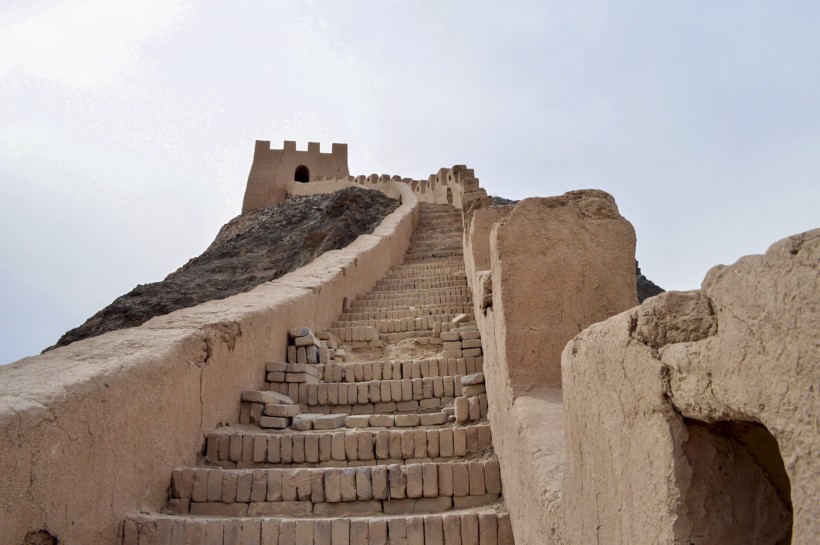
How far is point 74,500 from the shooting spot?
315cm

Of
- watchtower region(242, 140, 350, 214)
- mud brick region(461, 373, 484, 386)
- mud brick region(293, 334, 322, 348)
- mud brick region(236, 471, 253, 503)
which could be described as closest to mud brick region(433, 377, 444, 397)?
mud brick region(461, 373, 484, 386)

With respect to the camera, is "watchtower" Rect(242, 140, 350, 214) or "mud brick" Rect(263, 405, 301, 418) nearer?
"mud brick" Rect(263, 405, 301, 418)

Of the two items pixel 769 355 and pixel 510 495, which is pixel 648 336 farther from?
pixel 510 495

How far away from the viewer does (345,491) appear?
3.76 meters

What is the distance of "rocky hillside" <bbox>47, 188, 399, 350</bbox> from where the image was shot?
11359 mm

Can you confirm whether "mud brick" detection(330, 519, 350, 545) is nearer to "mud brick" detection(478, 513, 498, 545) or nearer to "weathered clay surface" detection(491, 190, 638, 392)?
"mud brick" detection(478, 513, 498, 545)

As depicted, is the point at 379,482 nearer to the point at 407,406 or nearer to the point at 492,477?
the point at 492,477

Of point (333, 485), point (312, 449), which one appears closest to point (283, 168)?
point (312, 449)

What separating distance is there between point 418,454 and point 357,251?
5.05m

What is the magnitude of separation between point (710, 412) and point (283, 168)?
26115 millimetres

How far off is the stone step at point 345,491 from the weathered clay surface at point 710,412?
1.82 meters

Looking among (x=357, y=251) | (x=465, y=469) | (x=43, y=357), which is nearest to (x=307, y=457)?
(x=465, y=469)

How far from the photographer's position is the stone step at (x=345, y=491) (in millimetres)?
3725

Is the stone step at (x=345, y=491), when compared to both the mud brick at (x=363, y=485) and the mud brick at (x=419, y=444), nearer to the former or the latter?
the mud brick at (x=363, y=485)
